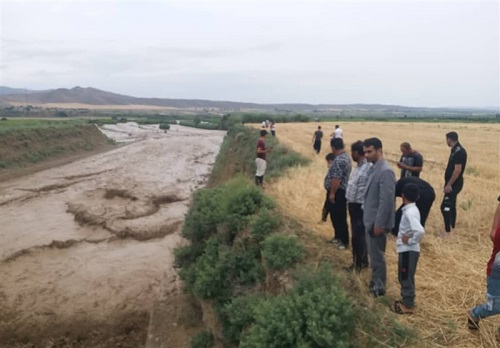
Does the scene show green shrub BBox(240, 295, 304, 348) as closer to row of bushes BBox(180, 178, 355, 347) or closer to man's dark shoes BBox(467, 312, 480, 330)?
row of bushes BBox(180, 178, 355, 347)

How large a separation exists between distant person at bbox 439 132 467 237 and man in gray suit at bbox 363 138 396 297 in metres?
2.82

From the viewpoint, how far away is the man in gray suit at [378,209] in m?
4.87

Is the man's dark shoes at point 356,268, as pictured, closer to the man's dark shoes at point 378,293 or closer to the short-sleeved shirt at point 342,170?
the man's dark shoes at point 378,293

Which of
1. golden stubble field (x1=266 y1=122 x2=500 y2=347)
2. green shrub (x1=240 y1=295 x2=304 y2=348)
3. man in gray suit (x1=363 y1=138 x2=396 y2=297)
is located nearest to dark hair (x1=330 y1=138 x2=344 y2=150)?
man in gray suit (x1=363 y1=138 x2=396 y2=297)

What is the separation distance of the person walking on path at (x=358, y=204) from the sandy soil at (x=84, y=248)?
217 inches

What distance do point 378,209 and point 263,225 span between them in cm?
253

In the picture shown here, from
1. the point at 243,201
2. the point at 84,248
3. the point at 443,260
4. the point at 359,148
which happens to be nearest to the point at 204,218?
the point at 243,201

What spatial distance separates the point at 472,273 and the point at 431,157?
17.4 metres

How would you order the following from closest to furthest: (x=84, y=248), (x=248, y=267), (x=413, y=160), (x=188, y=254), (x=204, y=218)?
(x=248, y=267), (x=413, y=160), (x=204, y=218), (x=188, y=254), (x=84, y=248)

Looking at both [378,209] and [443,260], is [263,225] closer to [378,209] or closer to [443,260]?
[378,209]

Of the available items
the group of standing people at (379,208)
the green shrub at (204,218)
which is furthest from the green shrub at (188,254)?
the group of standing people at (379,208)

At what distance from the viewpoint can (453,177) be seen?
23.7 feet

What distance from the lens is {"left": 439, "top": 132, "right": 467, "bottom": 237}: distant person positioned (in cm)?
716

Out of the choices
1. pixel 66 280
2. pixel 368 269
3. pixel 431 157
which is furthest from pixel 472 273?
pixel 431 157
